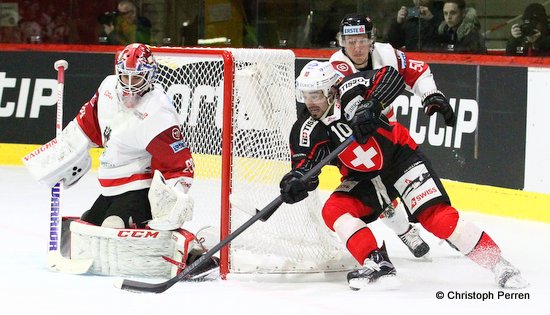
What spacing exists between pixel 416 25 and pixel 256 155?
10.6 feet

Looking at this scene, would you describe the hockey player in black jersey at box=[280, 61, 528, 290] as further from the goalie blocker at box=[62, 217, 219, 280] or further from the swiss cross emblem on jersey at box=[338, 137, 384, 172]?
the goalie blocker at box=[62, 217, 219, 280]

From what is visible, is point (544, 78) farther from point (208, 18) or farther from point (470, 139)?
point (208, 18)

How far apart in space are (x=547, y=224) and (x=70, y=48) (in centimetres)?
408

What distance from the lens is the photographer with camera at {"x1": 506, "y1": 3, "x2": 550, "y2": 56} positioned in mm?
7633

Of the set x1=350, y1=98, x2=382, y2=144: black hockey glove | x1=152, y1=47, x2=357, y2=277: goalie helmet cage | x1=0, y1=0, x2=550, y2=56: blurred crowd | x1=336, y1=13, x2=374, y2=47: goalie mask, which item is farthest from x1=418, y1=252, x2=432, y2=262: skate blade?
x1=0, y1=0, x2=550, y2=56: blurred crowd

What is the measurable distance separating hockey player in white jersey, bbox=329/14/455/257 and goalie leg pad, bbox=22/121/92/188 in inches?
45.8

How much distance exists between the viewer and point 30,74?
30.5 ft

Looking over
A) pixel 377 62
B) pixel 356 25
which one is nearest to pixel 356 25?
pixel 356 25

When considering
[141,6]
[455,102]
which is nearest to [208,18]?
[141,6]

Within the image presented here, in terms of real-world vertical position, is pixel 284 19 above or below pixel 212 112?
above

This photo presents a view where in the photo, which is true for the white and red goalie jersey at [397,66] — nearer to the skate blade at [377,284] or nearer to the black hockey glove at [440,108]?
the black hockey glove at [440,108]

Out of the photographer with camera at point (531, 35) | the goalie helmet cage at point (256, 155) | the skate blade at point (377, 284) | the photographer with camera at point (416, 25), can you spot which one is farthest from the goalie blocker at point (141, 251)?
the photographer with camera at point (416, 25)

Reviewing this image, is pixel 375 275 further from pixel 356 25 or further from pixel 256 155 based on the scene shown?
pixel 356 25

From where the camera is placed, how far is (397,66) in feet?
18.0
